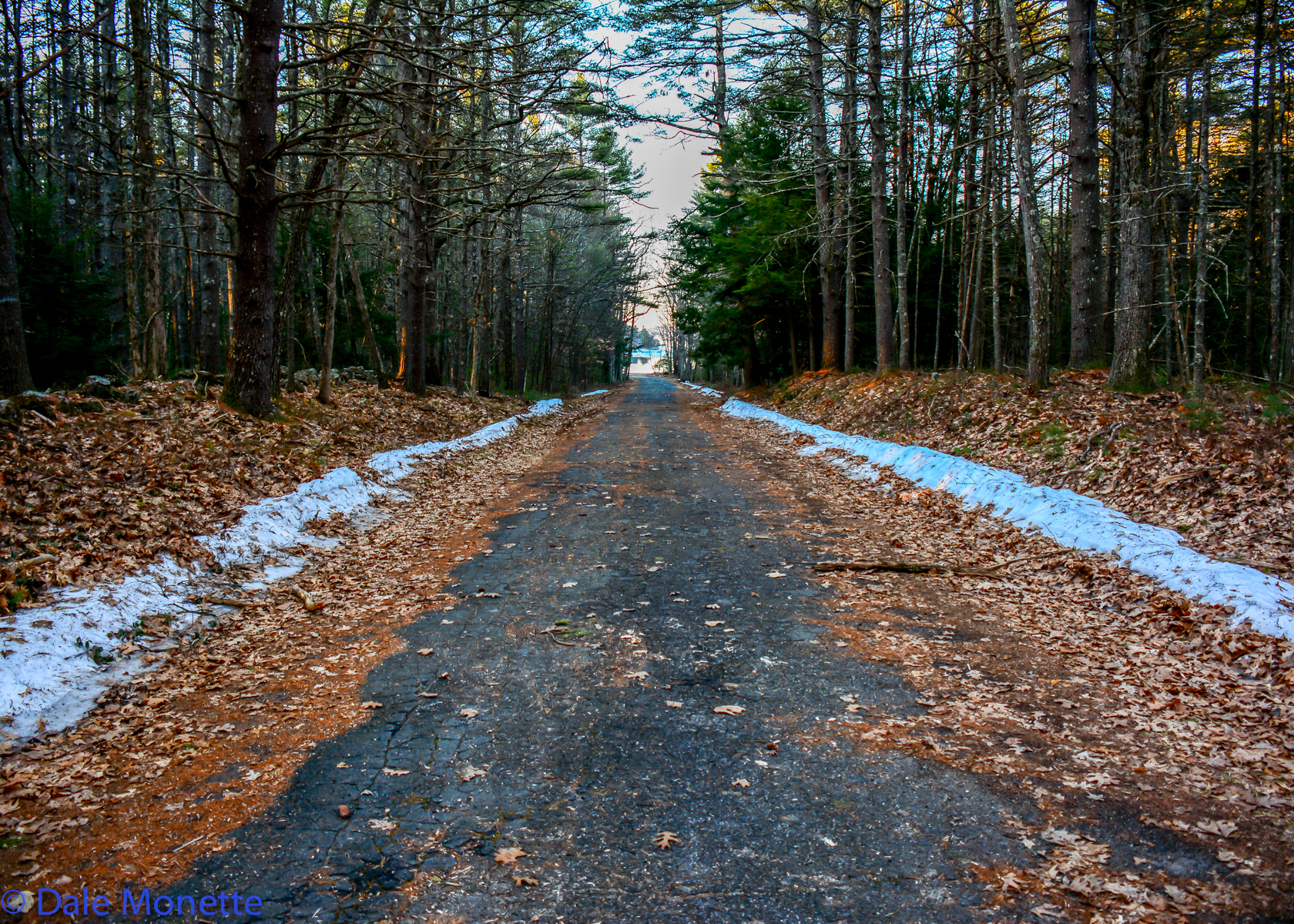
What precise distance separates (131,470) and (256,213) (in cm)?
398

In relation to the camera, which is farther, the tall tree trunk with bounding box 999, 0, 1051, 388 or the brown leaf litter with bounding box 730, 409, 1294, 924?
the tall tree trunk with bounding box 999, 0, 1051, 388

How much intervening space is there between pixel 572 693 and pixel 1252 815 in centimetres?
301

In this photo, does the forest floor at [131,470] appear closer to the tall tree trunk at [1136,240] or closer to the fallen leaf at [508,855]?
the fallen leaf at [508,855]

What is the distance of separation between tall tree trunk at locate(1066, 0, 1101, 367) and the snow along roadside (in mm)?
10832

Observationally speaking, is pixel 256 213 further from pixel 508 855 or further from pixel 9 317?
pixel 508 855

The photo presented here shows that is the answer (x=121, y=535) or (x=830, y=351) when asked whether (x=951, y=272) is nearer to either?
(x=830, y=351)

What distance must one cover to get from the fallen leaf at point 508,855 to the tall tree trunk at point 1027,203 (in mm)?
10005

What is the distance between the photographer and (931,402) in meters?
12.2

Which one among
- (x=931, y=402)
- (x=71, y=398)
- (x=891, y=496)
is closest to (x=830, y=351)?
(x=931, y=402)

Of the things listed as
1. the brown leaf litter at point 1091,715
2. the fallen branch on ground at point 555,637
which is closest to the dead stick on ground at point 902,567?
the brown leaf litter at point 1091,715

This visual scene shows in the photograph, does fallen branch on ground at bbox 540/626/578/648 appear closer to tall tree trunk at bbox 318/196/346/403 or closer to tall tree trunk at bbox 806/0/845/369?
tall tree trunk at bbox 318/196/346/403

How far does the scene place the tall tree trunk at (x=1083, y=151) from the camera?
9836 millimetres

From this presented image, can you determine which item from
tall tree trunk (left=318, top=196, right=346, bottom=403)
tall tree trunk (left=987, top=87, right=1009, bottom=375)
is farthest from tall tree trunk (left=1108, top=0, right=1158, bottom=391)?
tall tree trunk (left=318, top=196, right=346, bottom=403)

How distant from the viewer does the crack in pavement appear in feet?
7.79
